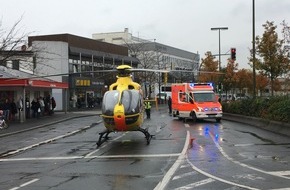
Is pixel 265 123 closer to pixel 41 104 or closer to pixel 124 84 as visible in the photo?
pixel 124 84

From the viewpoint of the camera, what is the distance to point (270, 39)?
3791 centimetres

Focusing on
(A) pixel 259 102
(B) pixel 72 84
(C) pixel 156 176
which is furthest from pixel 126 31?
(C) pixel 156 176

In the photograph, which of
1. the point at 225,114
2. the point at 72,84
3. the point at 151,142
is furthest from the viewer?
the point at 72,84

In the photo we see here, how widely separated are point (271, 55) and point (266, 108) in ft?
37.9

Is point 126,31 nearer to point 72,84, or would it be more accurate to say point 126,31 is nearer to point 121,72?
point 72,84

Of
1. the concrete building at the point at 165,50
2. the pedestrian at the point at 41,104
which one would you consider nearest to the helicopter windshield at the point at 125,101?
the pedestrian at the point at 41,104

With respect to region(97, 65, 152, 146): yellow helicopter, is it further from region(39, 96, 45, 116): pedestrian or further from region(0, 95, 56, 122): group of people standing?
region(39, 96, 45, 116): pedestrian

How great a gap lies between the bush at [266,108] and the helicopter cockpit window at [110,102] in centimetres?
832

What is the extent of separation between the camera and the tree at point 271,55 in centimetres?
3594

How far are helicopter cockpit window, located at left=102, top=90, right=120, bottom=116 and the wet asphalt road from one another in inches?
54.5

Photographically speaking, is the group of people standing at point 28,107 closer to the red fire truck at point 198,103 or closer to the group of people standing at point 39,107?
the group of people standing at point 39,107

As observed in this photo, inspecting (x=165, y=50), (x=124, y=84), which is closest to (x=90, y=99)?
(x=124, y=84)

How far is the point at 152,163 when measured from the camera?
1318 centimetres

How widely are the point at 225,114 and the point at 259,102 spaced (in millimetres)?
7801
